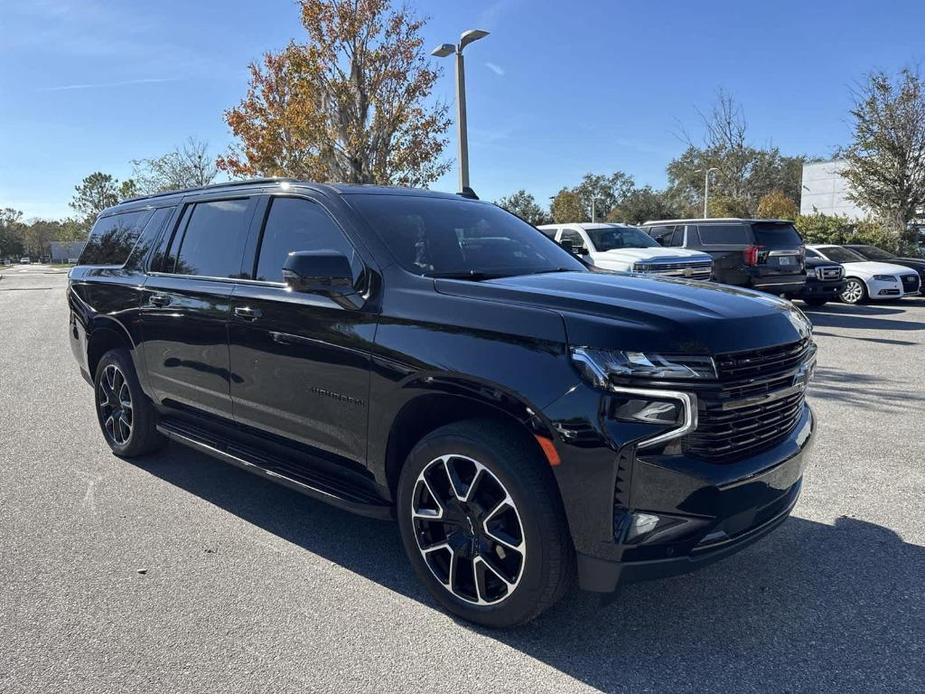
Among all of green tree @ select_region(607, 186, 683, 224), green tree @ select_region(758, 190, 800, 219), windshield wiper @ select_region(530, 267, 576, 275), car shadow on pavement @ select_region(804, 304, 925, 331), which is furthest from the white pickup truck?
green tree @ select_region(607, 186, 683, 224)

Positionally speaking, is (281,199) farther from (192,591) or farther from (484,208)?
(192,591)

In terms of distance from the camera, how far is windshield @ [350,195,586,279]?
3357mm

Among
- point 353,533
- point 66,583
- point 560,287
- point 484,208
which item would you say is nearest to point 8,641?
point 66,583

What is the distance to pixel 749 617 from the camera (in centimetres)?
290

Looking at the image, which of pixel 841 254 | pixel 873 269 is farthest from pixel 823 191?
pixel 873 269

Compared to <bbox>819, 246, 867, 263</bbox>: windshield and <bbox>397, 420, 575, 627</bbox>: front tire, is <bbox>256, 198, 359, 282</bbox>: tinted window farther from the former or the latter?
<bbox>819, 246, 867, 263</bbox>: windshield

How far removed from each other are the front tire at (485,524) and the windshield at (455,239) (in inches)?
36.1

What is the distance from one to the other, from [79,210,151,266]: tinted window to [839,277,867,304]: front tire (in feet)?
51.4

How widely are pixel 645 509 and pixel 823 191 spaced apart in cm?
4377

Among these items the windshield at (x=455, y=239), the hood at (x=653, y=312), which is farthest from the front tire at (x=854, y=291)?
the hood at (x=653, y=312)

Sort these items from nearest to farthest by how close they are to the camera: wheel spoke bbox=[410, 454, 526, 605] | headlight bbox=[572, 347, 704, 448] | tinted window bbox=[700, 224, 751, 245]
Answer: headlight bbox=[572, 347, 704, 448]
wheel spoke bbox=[410, 454, 526, 605]
tinted window bbox=[700, 224, 751, 245]

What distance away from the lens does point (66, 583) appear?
10.7 ft

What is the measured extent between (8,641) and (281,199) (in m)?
2.44

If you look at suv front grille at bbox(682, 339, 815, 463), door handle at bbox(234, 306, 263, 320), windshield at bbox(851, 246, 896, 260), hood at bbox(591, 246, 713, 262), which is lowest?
windshield at bbox(851, 246, 896, 260)
